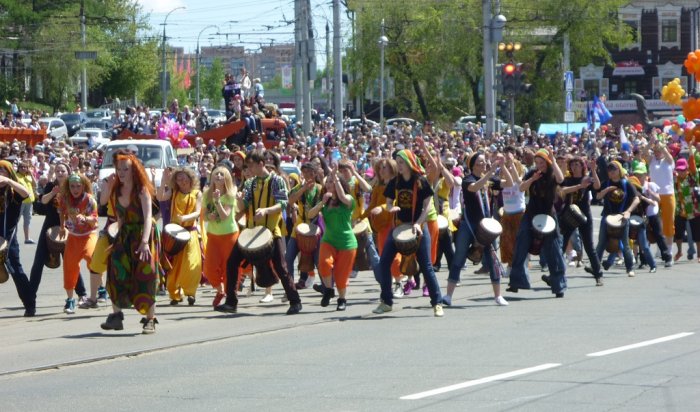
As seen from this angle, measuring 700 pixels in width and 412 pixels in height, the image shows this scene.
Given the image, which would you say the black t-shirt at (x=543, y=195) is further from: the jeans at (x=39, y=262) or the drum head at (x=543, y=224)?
the jeans at (x=39, y=262)

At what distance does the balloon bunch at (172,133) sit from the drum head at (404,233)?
25.2 m

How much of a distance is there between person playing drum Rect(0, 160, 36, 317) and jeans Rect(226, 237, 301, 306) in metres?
2.11

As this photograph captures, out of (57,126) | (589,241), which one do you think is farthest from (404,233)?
(57,126)

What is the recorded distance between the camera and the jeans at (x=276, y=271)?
44.2 feet

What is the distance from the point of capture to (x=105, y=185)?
11875 mm

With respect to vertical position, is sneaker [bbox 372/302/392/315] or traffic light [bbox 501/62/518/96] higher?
traffic light [bbox 501/62/518/96]

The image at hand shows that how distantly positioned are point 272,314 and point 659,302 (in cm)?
417

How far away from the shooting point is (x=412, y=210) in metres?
13.2

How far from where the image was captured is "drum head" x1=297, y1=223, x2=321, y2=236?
49.5 feet

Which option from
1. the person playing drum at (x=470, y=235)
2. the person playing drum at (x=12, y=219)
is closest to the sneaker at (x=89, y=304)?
the person playing drum at (x=12, y=219)

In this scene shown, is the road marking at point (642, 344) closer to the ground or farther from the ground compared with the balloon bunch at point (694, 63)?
closer to the ground

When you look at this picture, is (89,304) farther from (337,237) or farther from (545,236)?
(545,236)

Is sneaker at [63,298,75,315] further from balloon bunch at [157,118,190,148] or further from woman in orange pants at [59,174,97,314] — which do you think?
balloon bunch at [157,118,190,148]

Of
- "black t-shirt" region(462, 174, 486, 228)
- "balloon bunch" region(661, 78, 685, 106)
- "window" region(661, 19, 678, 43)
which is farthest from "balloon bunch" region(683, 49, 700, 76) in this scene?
"window" region(661, 19, 678, 43)
